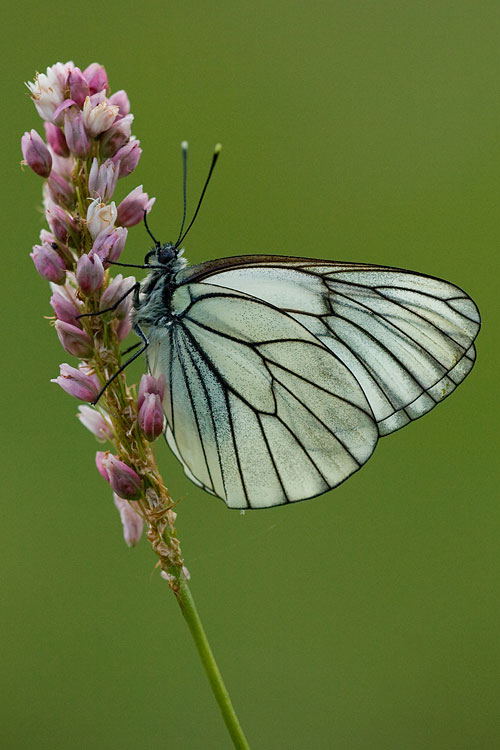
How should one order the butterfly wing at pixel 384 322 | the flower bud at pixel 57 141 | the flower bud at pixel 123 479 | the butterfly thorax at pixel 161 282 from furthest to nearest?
the butterfly wing at pixel 384 322, the butterfly thorax at pixel 161 282, the flower bud at pixel 57 141, the flower bud at pixel 123 479

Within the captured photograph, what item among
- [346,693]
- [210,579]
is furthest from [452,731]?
[210,579]

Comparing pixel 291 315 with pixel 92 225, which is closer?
pixel 92 225

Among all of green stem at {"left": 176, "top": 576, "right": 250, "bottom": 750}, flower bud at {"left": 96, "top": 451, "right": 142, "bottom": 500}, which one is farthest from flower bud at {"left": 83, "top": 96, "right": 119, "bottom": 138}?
green stem at {"left": 176, "top": 576, "right": 250, "bottom": 750}

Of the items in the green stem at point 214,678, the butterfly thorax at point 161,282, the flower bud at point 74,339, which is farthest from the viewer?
the butterfly thorax at point 161,282

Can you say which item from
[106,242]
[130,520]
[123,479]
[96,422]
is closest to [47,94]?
[106,242]

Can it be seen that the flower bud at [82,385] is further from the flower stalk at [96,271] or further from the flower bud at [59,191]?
the flower bud at [59,191]

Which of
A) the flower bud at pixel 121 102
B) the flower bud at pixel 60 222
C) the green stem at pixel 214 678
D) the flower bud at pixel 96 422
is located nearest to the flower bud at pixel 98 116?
the flower bud at pixel 121 102

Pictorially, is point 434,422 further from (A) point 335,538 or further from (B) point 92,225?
(B) point 92,225
